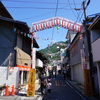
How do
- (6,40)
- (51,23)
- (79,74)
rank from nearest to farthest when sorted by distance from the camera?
(51,23) < (6,40) < (79,74)

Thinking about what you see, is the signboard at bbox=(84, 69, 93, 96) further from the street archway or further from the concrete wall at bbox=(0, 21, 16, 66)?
the concrete wall at bbox=(0, 21, 16, 66)

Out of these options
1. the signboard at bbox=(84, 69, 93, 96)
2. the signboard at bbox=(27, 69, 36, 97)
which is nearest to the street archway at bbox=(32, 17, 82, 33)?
the signboard at bbox=(27, 69, 36, 97)

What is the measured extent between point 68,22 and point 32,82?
6.59m

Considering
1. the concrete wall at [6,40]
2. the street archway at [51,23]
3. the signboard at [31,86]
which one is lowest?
the signboard at [31,86]

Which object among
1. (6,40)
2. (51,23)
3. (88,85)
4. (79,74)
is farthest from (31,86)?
(79,74)

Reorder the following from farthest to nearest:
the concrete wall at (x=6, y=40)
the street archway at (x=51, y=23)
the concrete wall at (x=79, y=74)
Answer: the concrete wall at (x=79, y=74), the concrete wall at (x=6, y=40), the street archway at (x=51, y=23)

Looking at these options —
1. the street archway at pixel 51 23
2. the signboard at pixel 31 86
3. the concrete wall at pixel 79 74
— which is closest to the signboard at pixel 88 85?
the signboard at pixel 31 86

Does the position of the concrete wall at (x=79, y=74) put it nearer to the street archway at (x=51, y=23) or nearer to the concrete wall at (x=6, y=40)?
the street archway at (x=51, y=23)

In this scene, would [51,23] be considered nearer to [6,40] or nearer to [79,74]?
[6,40]

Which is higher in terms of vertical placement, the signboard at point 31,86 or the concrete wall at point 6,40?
the concrete wall at point 6,40

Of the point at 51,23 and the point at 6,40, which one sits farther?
the point at 6,40

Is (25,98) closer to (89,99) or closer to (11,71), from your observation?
(11,71)

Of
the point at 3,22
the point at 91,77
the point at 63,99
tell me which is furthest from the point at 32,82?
the point at 3,22

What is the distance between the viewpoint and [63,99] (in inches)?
329
